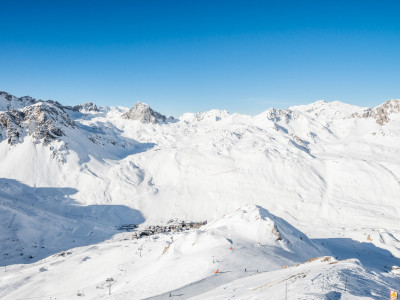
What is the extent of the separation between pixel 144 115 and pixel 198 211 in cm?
10534

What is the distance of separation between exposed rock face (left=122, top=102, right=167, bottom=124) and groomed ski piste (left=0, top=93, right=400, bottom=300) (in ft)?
41.1

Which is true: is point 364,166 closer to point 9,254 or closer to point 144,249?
point 144,249

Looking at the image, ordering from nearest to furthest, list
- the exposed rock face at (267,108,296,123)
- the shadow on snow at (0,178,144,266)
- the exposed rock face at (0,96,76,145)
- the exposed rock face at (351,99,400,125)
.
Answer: the shadow on snow at (0,178,144,266) < the exposed rock face at (0,96,76,145) < the exposed rock face at (351,99,400,125) < the exposed rock face at (267,108,296,123)

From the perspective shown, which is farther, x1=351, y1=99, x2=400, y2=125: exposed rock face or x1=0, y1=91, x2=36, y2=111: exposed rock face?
x1=351, y1=99, x2=400, y2=125: exposed rock face

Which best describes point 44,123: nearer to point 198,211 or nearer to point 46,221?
point 46,221

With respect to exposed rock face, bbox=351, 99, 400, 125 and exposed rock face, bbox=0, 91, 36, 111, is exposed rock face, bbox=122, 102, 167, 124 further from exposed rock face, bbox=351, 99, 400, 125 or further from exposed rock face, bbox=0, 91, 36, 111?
exposed rock face, bbox=351, 99, 400, 125

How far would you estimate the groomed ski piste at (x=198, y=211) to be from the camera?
2409 centimetres

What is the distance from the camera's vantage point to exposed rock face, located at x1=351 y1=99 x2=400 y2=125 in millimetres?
157750

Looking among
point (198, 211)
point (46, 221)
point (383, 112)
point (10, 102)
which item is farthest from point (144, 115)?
point (383, 112)

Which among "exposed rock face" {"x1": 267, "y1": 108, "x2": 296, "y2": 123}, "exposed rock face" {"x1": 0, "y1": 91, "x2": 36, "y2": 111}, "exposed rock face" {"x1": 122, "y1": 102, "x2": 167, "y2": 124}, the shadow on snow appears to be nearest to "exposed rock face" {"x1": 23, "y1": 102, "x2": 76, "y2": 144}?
the shadow on snow

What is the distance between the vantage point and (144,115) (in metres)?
169

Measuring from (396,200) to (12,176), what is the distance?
117727 millimetres

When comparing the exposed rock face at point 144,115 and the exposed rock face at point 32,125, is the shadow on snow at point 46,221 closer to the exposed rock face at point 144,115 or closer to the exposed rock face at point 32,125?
the exposed rock face at point 32,125

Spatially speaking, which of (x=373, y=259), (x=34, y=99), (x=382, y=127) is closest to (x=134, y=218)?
(x=373, y=259)
